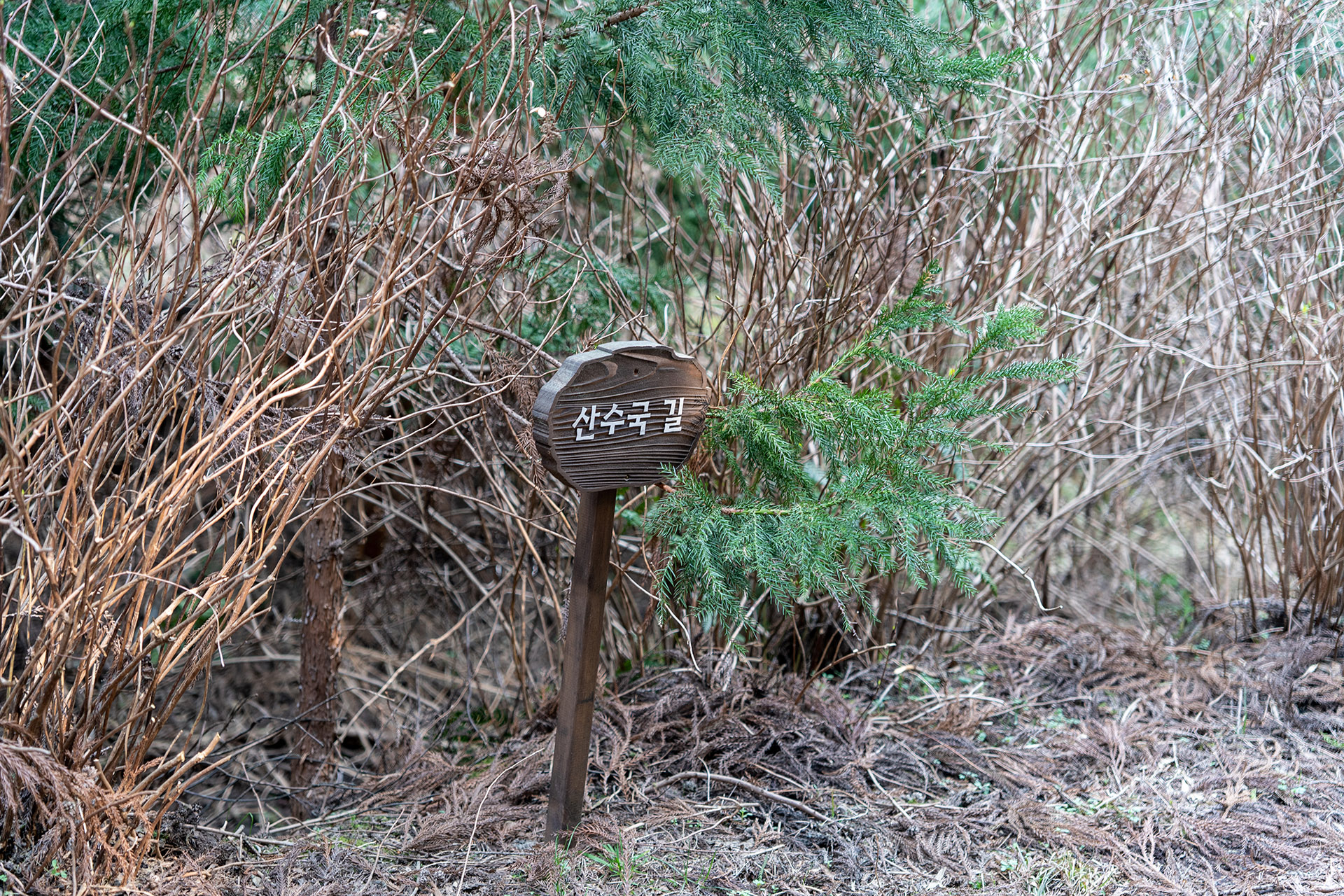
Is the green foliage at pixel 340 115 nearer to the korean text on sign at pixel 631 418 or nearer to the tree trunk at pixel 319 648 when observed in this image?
the korean text on sign at pixel 631 418

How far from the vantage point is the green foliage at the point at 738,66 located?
97.7 inches

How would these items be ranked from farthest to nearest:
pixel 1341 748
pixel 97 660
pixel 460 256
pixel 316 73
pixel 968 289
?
pixel 968 289, pixel 1341 748, pixel 460 256, pixel 316 73, pixel 97 660

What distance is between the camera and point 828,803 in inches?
112

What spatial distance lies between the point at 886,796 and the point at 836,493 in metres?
1.00

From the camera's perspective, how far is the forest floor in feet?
8.15

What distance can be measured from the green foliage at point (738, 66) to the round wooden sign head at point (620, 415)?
0.45 meters

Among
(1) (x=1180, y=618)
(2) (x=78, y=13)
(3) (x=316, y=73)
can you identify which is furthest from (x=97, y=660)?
(1) (x=1180, y=618)

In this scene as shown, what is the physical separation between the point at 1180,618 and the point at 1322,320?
1.57 meters

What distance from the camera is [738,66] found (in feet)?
8.96

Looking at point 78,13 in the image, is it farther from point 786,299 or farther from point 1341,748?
point 1341,748

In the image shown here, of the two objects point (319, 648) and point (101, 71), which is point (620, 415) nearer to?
point (319, 648)

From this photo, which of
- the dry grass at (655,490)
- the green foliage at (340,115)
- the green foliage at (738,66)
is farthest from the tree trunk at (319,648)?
the green foliage at (738,66)

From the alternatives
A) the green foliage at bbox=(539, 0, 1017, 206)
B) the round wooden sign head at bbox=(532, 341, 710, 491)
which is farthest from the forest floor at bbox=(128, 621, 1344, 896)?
the green foliage at bbox=(539, 0, 1017, 206)

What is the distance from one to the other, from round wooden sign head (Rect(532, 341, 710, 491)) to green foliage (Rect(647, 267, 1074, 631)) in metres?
0.09
